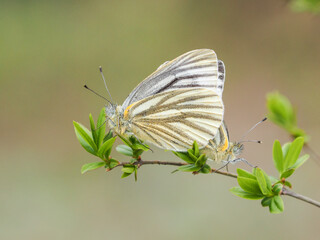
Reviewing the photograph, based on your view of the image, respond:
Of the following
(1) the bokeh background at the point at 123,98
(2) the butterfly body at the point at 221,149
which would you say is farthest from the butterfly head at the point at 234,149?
(1) the bokeh background at the point at 123,98

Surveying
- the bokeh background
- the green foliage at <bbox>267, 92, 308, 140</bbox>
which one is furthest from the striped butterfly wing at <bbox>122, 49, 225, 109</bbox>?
the bokeh background

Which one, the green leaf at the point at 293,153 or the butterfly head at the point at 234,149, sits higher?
the butterfly head at the point at 234,149

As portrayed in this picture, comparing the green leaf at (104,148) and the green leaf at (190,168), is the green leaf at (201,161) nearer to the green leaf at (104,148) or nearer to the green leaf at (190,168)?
the green leaf at (190,168)

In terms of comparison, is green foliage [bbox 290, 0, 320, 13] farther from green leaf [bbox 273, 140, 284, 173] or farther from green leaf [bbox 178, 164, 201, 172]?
green leaf [bbox 178, 164, 201, 172]

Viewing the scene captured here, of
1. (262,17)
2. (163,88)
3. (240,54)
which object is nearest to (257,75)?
(240,54)

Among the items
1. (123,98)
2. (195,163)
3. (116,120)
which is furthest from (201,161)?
(123,98)

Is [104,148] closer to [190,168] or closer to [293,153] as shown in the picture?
[190,168]

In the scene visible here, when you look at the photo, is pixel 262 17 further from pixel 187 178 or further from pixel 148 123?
pixel 148 123
